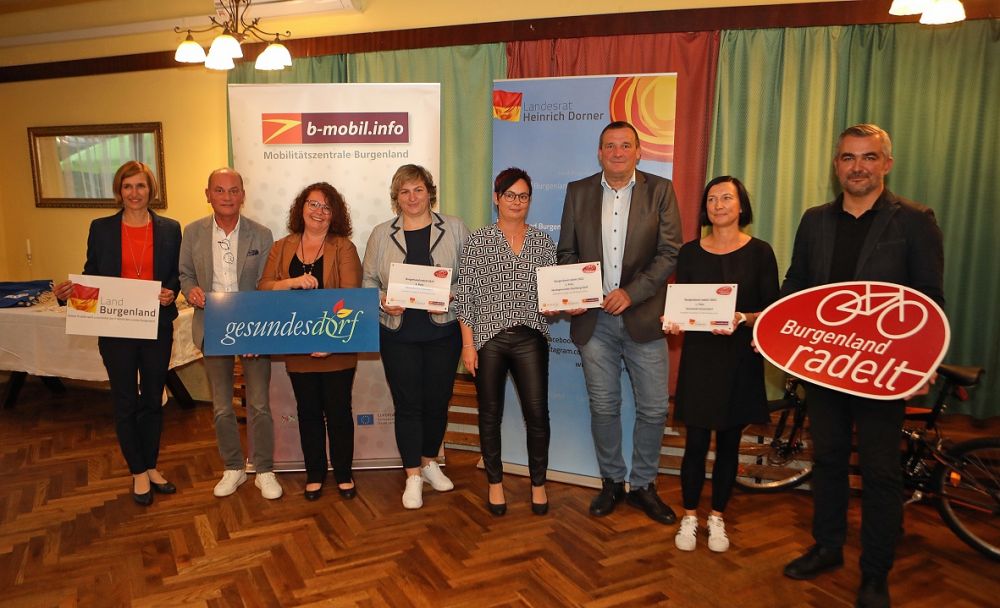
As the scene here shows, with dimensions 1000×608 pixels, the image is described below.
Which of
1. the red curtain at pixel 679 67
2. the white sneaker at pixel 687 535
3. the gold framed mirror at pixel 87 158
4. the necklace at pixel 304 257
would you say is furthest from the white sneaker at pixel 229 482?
the gold framed mirror at pixel 87 158

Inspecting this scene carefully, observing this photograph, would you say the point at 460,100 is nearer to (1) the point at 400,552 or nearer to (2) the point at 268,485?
(2) the point at 268,485

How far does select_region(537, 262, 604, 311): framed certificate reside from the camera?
2.83m

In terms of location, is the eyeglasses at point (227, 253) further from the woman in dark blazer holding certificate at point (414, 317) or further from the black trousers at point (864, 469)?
the black trousers at point (864, 469)

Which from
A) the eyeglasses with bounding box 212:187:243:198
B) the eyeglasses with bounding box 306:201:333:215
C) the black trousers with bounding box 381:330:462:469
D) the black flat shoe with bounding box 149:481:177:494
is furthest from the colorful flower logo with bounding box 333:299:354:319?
the black flat shoe with bounding box 149:481:177:494

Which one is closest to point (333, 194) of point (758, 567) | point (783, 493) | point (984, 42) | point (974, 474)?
point (758, 567)

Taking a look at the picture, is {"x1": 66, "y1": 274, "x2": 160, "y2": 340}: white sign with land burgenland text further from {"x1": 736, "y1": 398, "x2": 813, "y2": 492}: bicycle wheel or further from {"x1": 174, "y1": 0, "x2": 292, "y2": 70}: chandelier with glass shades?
{"x1": 736, "y1": 398, "x2": 813, "y2": 492}: bicycle wheel

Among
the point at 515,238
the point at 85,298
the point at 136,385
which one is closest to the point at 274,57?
the point at 85,298

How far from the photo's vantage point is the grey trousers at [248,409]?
3287 millimetres

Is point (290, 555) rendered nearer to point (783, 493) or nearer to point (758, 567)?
point (758, 567)

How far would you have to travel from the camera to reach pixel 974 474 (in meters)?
2.88

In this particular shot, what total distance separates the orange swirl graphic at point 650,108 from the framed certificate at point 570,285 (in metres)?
0.96

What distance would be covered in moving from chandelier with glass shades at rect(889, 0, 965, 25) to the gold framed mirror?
586 cm

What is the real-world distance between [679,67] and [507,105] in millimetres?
1496

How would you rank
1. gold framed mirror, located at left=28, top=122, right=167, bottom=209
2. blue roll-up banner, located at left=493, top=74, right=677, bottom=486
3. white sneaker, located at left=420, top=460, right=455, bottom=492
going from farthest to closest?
gold framed mirror, located at left=28, top=122, right=167, bottom=209, white sneaker, located at left=420, top=460, right=455, bottom=492, blue roll-up banner, located at left=493, top=74, right=677, bottom=486
